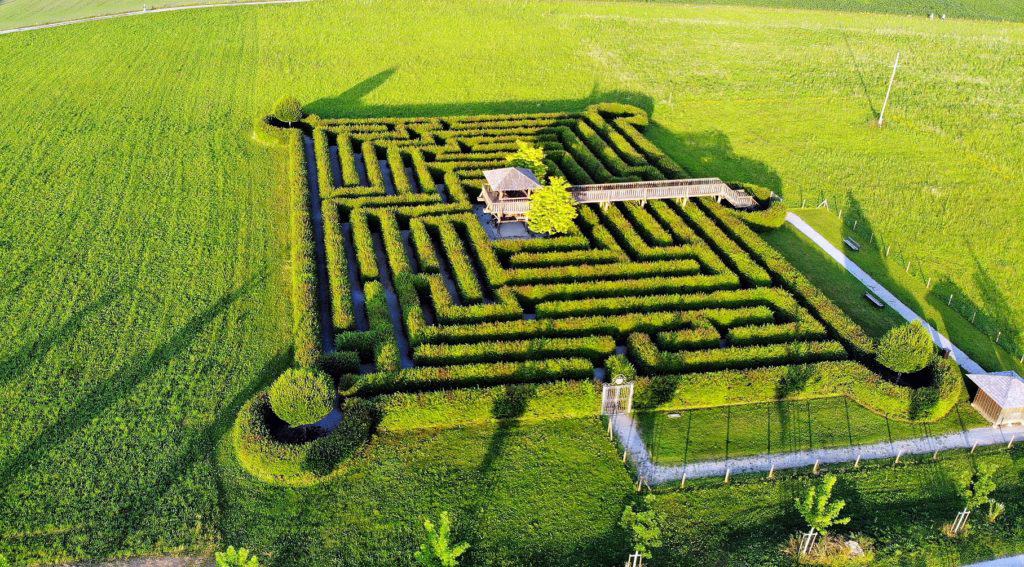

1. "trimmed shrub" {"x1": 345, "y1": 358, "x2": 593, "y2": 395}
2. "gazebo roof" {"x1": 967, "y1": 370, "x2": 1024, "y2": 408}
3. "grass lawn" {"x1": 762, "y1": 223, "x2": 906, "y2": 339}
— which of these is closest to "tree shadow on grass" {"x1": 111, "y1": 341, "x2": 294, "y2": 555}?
"trimmed shrub" {"x1": 345, "y1": 358, "x2": 593, "y2": 395}

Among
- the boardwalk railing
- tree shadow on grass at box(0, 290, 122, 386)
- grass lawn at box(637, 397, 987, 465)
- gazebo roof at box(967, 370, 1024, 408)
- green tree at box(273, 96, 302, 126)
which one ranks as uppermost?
green tree at box(273, 96, 302, 126)

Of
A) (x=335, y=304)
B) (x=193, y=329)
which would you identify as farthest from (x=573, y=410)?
(x=193, y=329)

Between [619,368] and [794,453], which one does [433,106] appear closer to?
[619,368]

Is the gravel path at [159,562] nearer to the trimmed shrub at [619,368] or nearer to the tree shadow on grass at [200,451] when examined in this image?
the tree shadow on grass at [200,451]

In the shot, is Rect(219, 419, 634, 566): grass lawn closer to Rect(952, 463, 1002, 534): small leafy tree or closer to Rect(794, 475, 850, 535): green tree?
→ Rect(794, 475, 850, 535): green tree

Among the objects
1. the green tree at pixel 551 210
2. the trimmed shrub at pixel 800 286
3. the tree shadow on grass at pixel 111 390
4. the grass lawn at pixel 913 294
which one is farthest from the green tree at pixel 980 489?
the tree shadow on grass at pixel 111 390

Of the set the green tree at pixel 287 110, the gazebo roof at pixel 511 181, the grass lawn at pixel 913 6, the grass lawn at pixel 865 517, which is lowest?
the grass lawn at pixel 865 517
